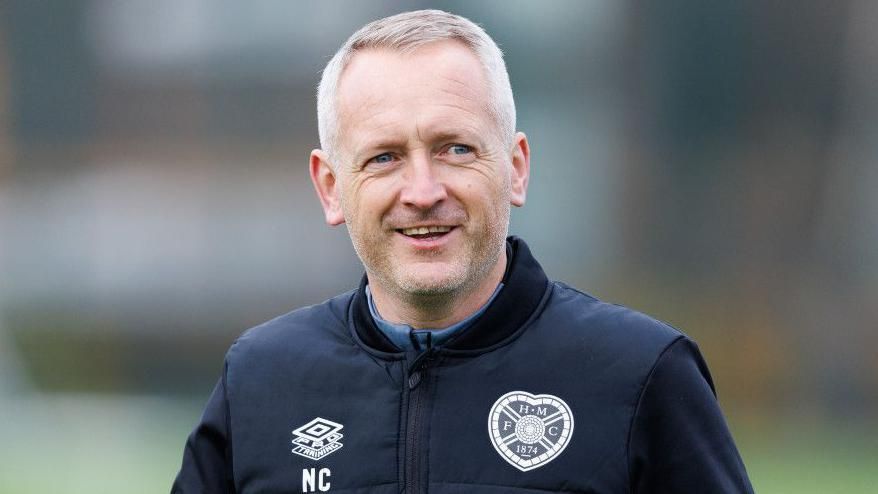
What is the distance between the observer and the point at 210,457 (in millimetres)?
1861

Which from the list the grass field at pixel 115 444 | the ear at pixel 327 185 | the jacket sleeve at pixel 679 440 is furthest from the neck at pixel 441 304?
the grass field at pixel 115 444

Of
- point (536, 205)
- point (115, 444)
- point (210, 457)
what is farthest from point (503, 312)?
point (115, 444)

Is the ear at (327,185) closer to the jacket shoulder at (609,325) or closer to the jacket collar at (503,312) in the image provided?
the jacket collar at (503,312)

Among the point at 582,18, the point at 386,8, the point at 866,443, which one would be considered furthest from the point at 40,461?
the point at 866,443

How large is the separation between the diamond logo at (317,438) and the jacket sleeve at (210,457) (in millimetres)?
118

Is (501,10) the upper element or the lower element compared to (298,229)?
upper

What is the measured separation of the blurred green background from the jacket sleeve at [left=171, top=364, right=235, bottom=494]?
2686 mm

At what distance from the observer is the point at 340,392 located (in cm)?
180

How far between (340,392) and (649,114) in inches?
118

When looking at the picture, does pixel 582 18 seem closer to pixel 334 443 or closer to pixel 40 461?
pixel 40 461

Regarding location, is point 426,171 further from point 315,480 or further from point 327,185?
point 315,480

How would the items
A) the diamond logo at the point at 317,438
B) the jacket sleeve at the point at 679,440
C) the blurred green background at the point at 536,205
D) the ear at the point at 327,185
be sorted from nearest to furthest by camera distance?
the jacket sleeve at the point at 679,440 → the diamond logo at the point at 317,438 → the ear at the point at 327,185 → the blurred green background at the point at 536,205

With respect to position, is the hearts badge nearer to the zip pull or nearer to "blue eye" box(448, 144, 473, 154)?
the zip pull

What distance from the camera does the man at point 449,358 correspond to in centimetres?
168
